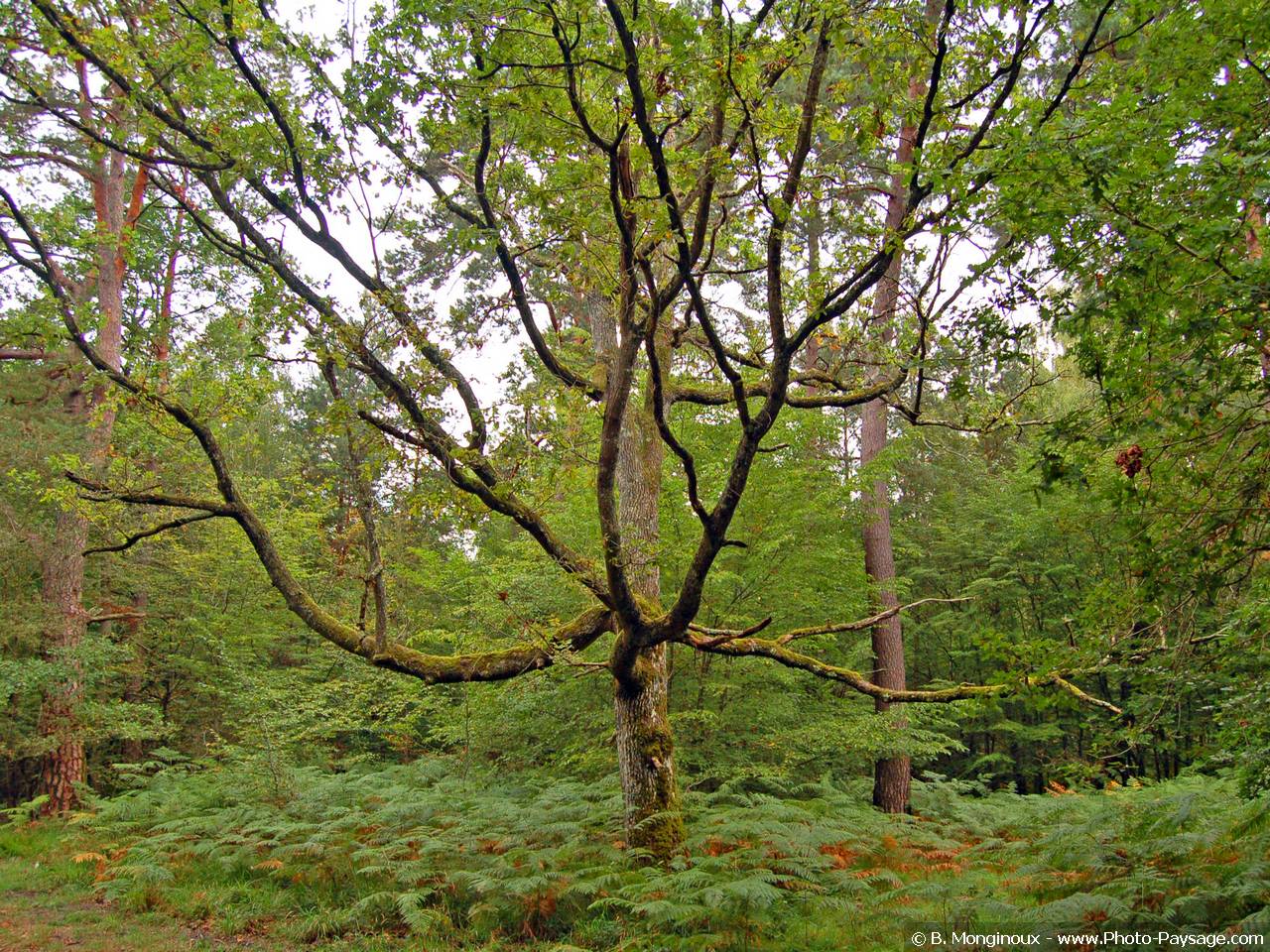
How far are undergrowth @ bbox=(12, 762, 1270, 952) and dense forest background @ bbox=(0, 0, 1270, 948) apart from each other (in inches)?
2.3

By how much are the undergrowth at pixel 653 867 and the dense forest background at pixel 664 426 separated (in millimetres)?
57

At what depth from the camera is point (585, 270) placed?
5.73 meters

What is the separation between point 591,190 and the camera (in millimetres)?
5105

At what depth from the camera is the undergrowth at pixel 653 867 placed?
180 inches

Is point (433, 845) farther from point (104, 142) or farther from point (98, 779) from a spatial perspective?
point (98, 779)

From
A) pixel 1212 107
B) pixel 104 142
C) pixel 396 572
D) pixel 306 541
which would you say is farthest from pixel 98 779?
pixel 1212 107

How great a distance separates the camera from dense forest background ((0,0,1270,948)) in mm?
3246

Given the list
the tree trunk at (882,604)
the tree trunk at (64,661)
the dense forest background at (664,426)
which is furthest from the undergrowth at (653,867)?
the tree trunk at (64,661)

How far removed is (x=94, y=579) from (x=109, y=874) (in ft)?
23.3

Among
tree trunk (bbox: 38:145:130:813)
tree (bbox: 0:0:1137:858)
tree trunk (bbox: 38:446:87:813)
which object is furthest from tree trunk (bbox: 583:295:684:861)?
tree trunk (bbox: 38:446:87:813)

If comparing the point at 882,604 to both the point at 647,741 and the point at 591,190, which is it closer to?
the point at 647,741

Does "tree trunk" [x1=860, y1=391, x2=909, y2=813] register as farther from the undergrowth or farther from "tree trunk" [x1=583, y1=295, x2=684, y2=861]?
"tree trunk" [x1=583, y1=295, x2=684, y2=861]

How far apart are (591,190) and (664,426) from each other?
5.42ft

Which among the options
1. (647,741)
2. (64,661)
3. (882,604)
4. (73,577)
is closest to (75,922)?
(647,741)
